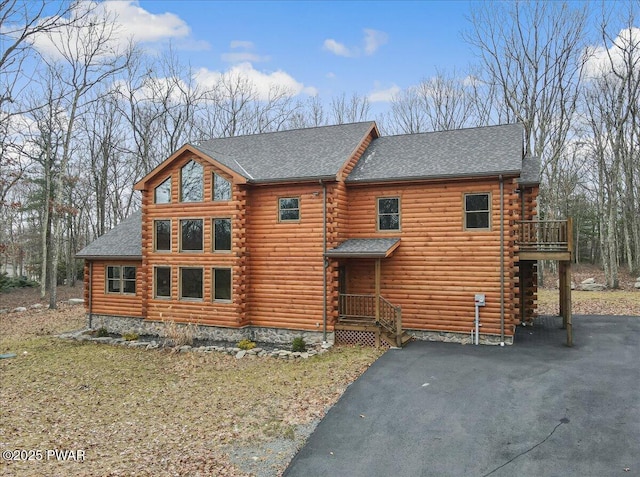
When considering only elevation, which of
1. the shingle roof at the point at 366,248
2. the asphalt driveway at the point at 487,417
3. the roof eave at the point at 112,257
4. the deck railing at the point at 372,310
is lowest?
the asphalt driveway at the point at 487,417

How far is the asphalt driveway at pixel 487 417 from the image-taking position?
6566 mm

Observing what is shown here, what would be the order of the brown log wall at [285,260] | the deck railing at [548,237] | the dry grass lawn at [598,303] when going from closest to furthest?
the deck railing at [548,237] → the brown log wall at [285,260] → the dry grass lawn at [598,303]

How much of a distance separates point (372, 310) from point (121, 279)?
34.2 feet

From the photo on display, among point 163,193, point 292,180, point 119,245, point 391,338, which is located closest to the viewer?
point 391,338

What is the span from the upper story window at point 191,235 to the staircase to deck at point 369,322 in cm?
561

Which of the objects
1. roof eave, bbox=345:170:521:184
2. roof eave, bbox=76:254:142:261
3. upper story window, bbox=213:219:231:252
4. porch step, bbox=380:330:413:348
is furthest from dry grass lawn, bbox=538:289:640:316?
roof eave, bbox=76:254:142:261

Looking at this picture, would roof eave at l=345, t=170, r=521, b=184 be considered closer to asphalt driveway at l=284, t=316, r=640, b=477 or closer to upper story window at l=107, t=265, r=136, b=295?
asphalt driveway at l=284, t=316, r=640, b=477

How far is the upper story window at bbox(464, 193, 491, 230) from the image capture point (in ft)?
43.5

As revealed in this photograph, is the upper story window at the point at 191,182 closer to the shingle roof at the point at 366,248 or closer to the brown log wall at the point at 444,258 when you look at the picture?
the shingle roof at the point at 366,248

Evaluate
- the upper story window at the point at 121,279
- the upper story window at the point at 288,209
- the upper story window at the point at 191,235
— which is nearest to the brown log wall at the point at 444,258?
the upper story window at the point at 288,209

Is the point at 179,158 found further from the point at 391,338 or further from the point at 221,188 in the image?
the point at 391,338

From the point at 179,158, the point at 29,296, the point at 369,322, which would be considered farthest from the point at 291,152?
the point at 29,296

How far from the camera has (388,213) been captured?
14656mm

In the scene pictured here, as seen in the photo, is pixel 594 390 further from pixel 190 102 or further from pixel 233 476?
pixel 190 102
